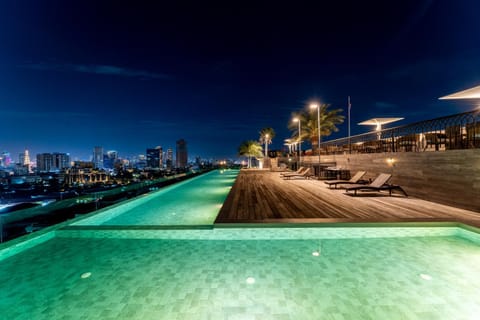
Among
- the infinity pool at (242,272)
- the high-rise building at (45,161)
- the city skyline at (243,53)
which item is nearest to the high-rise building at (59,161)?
the high-rise building at (45,161)

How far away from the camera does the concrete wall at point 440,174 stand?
486cm

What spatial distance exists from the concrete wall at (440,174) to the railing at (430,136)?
500mm

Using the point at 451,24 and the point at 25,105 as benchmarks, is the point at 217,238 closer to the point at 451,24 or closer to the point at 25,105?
the point at 451,24

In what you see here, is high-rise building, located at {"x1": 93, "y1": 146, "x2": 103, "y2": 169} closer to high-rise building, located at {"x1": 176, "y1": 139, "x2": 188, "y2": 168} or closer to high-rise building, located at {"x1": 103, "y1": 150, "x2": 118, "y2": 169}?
high-rise building, located at {"x1": 103, "y1": 150, "x2": 118, "y2": 169}

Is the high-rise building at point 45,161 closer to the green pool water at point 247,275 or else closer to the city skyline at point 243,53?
the city skyline at point 243,53

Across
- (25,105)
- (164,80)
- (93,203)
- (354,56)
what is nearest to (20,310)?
(93,203)

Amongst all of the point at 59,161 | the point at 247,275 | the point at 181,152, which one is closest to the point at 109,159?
the point at 59,161

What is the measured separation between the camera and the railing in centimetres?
523

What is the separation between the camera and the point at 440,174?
5.68 m

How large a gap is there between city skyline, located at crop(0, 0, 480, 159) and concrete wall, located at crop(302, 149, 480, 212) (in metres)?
5.57

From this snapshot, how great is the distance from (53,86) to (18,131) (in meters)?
32.8

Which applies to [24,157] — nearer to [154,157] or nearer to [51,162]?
[51,162]

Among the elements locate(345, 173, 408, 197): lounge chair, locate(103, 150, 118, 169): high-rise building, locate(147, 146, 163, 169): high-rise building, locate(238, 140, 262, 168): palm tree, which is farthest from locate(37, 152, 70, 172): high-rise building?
locate(345, 173, 408, 197): lounge chair

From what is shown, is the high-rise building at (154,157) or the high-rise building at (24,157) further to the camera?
the high-rise building at (154,157)
